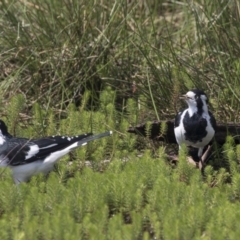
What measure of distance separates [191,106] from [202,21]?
1531mm

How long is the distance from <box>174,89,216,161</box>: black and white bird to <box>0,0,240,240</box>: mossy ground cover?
0.19 metres

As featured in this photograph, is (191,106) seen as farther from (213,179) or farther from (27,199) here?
(27,199)

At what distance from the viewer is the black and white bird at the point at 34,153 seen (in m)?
6.29

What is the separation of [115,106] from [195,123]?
4.55 feet

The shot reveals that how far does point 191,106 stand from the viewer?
22.0 ft

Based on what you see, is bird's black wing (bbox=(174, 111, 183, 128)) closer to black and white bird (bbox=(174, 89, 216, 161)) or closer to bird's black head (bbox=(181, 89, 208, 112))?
black and white bird (bbox=(174, 89, 216, 161))

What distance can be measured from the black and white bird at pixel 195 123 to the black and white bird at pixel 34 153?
0.64 meters

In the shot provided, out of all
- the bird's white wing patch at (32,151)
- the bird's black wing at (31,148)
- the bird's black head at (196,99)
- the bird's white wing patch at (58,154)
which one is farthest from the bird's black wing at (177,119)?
the bird's white wing patch at (32,151)

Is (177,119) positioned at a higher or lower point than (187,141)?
higher

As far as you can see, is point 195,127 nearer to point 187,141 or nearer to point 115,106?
point 187,141

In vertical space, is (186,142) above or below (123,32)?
below

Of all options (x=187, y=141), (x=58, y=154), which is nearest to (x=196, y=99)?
(x=187, y=141)

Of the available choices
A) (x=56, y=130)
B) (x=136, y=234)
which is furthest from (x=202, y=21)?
(x=136, y=234)

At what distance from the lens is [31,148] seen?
6387 millimetres
